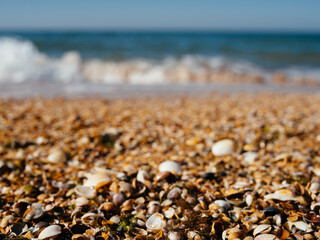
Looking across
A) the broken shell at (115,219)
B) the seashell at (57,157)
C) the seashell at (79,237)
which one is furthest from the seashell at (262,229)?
the seashell at (57,157)

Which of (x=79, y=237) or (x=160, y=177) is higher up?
(x=160, y=177)

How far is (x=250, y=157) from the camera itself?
293 cm

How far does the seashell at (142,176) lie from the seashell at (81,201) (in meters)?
0.46

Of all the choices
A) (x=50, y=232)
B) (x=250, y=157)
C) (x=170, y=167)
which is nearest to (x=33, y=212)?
(x=50, y=232)

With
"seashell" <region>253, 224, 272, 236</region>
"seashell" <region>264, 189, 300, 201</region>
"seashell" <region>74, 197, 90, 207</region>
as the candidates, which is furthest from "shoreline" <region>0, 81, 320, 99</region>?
"seashell" <region>253, 224, 272, 236</region>

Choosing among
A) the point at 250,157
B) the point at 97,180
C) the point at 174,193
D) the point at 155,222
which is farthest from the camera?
the point at 250,157

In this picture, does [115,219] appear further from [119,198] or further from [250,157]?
[250,157]

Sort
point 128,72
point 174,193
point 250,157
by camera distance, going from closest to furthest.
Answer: point 174,193, point 250,157, point 128,72

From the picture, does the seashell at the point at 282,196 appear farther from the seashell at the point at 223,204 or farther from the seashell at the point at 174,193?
the seashell at the point at 174,193

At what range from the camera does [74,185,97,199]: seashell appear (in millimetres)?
2180

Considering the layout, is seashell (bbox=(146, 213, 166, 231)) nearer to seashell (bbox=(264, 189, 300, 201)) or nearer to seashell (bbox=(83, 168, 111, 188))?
seashell (bbox=(83, 168, 111, 188))

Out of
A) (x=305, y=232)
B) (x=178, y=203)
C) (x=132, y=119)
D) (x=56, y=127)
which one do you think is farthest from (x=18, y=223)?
(x=132, y=119)

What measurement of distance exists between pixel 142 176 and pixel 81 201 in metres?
0.53

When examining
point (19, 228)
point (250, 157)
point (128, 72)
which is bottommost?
point (19, 228)
